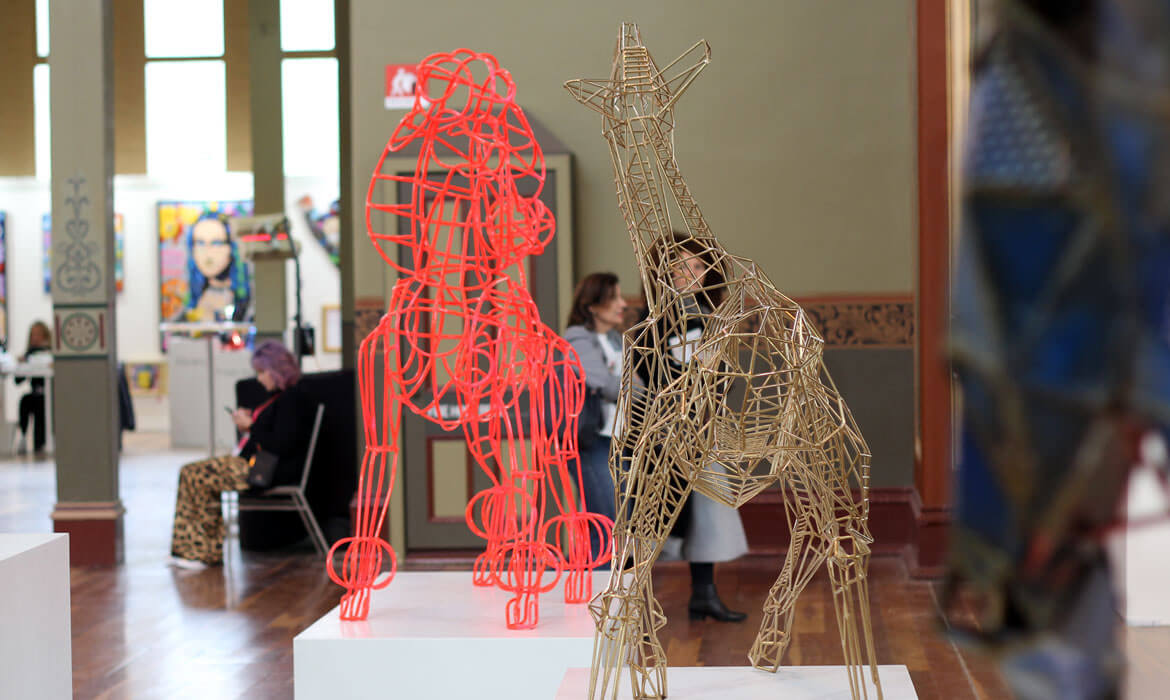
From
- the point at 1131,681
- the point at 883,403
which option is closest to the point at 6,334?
the point at 883,403

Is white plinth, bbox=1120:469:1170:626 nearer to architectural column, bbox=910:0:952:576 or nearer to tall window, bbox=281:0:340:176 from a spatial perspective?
architectural column, bbox=910:0:952:576

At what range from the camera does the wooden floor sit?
354 cm

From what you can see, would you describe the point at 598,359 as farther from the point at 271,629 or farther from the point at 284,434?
the point at 284,434

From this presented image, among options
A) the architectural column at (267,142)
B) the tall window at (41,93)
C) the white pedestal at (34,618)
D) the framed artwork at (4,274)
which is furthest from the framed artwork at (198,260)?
the white pedestal at (34,618)

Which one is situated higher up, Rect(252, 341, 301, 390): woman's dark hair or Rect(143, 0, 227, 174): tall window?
Rect(143, 0, 227, 174): tall window

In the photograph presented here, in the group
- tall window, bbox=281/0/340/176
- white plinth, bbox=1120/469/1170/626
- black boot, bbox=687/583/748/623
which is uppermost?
tall window, bbox=281/0/340/176

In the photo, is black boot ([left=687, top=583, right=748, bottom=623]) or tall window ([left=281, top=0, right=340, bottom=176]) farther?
tall window ([left=281, top=0, right=340, bottom=176])

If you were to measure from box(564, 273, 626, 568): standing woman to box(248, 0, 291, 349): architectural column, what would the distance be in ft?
17.3

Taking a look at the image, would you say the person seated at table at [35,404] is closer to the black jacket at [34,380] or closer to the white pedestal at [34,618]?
the black jacket at [34,380]

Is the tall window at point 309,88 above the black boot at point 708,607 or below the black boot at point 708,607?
above

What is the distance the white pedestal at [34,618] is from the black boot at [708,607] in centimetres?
220

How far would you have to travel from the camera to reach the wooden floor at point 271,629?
11.6ft

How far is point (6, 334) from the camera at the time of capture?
12.7m

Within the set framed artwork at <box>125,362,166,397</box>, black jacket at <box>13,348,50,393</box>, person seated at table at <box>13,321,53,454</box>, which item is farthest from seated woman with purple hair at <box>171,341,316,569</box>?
framed artwork at <box>125,362,166,397</box>
